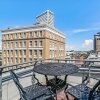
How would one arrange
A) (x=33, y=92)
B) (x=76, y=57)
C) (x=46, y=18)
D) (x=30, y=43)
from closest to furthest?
(x=33, y=92)
(x=30, y=43)
(x=76, y=57)
(x=46, y=18)

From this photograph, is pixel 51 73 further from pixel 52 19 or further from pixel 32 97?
pixel 52 19

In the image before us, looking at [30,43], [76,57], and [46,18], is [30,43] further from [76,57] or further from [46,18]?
[46,18]

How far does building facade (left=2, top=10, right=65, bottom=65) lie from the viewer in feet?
105

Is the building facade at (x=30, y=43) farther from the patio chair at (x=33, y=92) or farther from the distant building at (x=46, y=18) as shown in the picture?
the patio chair at (x=33, y=92)

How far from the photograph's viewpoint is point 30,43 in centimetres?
3412

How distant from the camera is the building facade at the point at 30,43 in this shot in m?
32.1

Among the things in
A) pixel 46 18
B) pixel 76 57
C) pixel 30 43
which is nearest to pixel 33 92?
pixel 30 43

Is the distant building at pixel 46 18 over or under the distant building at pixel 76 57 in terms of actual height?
over

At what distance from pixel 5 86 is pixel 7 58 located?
3519 cm

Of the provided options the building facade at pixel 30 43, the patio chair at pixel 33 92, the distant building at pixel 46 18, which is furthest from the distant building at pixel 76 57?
the distant building at pixel 46 18

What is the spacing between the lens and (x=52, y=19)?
44.7 metres

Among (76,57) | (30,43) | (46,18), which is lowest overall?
(76,57)

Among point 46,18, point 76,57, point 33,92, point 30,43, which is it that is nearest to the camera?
point 33,92

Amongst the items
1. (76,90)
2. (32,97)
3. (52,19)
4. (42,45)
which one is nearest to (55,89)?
(76,90)
